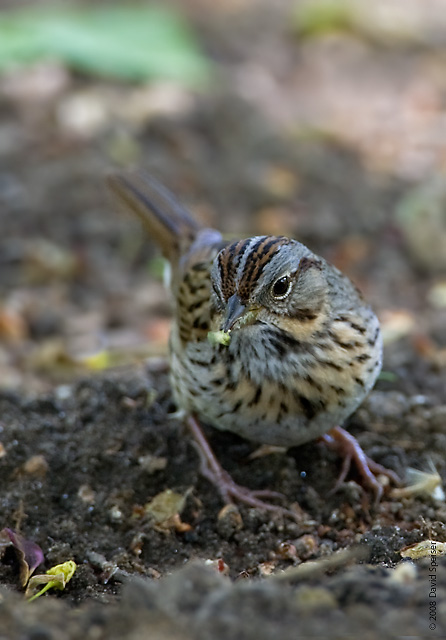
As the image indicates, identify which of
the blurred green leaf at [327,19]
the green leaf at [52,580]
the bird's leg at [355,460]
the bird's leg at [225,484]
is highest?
the blurred green leaf at [327,19]

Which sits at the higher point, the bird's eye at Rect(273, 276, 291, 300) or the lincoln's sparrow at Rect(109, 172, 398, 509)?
the bird's eye at Rect(273, 276, 291, 300)

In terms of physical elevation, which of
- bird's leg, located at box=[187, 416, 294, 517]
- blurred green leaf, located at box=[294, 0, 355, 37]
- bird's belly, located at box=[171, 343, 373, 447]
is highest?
blurred green leaf, located at box=[294, 0, 355, 37]

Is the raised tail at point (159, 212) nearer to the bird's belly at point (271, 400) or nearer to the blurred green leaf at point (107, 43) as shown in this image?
the bird's belly at point (271, 400)

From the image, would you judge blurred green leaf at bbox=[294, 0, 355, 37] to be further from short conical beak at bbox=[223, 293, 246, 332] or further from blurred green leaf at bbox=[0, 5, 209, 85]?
short conical beak at bbox=[223, 293, 246, 332]

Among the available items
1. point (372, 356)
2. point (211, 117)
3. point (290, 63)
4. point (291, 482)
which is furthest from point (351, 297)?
point (290, 63)

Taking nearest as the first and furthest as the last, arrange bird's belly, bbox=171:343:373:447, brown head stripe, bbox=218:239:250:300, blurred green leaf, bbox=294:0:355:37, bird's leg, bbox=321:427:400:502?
brown head stripe, bbox=218:239:250:300
bird's belly, bbox=171:343:373:447
bird's leg, bbox=321:427:400:502
blurred green leaf, bbox=294:0:355:37

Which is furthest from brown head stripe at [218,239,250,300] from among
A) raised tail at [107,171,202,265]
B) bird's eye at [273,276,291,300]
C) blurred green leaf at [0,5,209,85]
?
blurred green leaf at [0,5,209,85]

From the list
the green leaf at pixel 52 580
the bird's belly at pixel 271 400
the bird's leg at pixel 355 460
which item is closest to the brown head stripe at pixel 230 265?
the bird's belly at pixel 271 400
